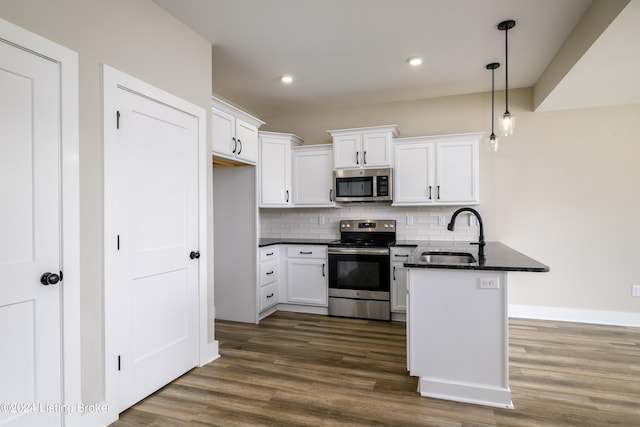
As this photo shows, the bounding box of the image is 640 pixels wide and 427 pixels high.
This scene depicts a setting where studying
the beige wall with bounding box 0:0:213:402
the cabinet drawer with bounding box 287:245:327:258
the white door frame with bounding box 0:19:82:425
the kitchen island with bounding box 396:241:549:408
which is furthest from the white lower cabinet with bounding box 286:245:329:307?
the white door frame with bounding box 0:19:82:425

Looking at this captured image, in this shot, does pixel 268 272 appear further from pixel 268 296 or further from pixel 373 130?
pixel 373 130

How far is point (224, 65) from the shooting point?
3.53 meters

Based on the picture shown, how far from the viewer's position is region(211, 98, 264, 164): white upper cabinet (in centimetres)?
327

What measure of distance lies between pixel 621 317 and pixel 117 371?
4855 mm

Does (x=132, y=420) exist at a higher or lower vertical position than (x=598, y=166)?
lower

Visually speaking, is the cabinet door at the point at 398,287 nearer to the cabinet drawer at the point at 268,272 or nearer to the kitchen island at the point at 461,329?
the cabinet drawer at the point at 268,272

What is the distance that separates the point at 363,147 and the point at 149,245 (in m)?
2.76

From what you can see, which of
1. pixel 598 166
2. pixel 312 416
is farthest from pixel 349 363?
pixel 598 166

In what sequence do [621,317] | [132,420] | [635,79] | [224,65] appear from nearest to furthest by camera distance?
1. [132,420]
2. [635,79]
3. [224,65]
4. [621,317]

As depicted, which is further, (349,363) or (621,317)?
(621,317)

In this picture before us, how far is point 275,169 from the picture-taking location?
4.48m

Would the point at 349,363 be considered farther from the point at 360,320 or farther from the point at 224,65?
the point at 224,65

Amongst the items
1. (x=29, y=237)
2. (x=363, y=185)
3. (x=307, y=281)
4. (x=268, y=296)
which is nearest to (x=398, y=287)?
(x=307, y=281)

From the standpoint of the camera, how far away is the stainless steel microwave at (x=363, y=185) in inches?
168
